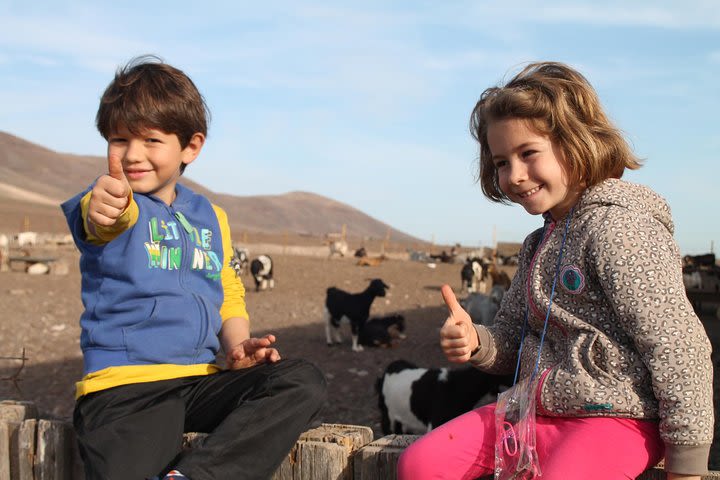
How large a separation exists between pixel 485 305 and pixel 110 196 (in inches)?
388

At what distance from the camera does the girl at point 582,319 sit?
205 cm

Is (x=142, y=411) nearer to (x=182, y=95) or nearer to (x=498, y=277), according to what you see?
(x=182, y=95)

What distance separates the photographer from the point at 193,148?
123 inches

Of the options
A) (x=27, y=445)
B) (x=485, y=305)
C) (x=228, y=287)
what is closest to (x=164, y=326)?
(x=228, y=287)

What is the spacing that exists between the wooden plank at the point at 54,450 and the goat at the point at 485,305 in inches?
353

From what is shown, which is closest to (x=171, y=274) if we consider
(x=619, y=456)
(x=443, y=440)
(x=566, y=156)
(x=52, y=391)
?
(x=443, y=440)

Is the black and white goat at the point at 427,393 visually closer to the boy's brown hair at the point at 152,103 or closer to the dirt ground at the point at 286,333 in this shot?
the dirt ground at the point at 286,333

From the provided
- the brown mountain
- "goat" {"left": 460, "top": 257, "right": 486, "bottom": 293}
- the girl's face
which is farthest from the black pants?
the brown mountain

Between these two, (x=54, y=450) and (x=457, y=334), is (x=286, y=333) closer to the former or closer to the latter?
(x=54, y=450)

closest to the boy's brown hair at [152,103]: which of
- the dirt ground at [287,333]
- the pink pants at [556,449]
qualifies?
the dirt ground at [287,333]

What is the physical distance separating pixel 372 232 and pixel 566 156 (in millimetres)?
120179

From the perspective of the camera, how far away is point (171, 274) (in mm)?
2799

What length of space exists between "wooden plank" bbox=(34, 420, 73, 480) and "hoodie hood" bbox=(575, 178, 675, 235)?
1.87m

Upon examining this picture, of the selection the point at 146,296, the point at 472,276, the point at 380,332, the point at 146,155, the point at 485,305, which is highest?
the point at 146,155
